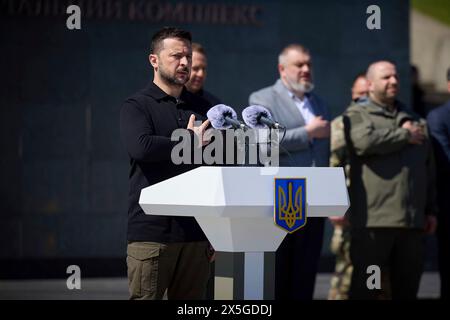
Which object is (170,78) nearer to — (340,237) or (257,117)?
(257,117)

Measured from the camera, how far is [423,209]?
8000 millimetres

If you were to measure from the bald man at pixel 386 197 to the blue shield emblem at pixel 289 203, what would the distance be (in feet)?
11.0

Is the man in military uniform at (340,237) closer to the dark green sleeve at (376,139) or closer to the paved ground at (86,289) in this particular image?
the dark green sleeve at (376,139)

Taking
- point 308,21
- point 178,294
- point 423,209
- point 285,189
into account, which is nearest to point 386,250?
point 423,209

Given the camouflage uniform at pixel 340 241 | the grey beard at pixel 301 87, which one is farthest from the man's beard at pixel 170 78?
the camouflage uniform at pixel 340 241

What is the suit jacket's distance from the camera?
739 cm

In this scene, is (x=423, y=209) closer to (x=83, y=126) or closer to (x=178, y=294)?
(x=178, y=294)

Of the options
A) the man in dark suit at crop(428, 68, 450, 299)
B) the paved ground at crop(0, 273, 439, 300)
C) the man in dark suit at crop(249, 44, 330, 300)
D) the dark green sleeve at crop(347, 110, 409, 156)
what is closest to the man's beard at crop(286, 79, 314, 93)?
the man in dark suit at crop(249, 44, 330, 300)

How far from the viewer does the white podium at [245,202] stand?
443 cm

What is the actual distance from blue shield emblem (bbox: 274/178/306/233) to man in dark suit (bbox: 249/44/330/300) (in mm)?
2685

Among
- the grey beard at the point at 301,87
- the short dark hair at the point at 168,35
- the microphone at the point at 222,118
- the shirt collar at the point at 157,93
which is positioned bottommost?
the microphone at the point at 222,118

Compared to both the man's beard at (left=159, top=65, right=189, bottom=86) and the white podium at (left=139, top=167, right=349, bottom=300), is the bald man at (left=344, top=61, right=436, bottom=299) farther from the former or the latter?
the white podium at (left=139, top=167, right=349, bottom=300)

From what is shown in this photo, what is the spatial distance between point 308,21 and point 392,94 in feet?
12.5

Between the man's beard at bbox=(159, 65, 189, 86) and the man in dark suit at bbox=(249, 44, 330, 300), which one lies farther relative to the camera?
the man in dark suit at bbox=(249, 44, 330, 300)
